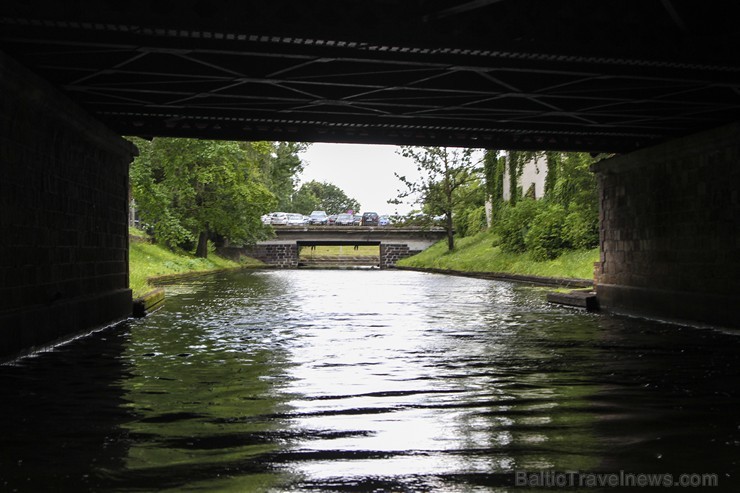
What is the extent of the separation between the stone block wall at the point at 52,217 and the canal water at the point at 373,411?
827 mm

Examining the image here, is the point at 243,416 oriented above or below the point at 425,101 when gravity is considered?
below

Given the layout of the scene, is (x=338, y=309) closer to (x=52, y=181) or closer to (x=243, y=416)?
(x=52, y=181)

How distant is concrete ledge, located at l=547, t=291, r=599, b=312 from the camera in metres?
23.8

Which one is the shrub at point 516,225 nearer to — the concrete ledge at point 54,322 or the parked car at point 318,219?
the concrete ledge at point 54,322

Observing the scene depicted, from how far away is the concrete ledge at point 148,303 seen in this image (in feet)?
69.8

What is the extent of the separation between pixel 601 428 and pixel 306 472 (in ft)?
10.2

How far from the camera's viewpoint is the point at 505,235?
49.7 metres

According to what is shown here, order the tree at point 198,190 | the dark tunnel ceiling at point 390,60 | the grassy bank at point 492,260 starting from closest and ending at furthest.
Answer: the dark tunnel ceiling at point 390,60, the grassy bank at point 492,260, the tree at point 198,190

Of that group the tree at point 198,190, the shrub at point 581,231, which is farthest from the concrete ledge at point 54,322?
the shrub at point 581,231

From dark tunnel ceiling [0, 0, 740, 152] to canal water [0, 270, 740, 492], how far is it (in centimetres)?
466

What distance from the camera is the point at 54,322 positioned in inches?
573

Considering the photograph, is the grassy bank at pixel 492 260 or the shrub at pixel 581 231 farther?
the shrub at pixel 581 231

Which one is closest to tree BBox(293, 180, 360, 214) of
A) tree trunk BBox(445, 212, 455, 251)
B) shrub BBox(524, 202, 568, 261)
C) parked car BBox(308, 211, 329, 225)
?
parked car BBox(308, 211, 329, 225)

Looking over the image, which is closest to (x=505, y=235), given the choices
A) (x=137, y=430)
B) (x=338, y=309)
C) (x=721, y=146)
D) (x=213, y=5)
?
(x=338, y=309)
